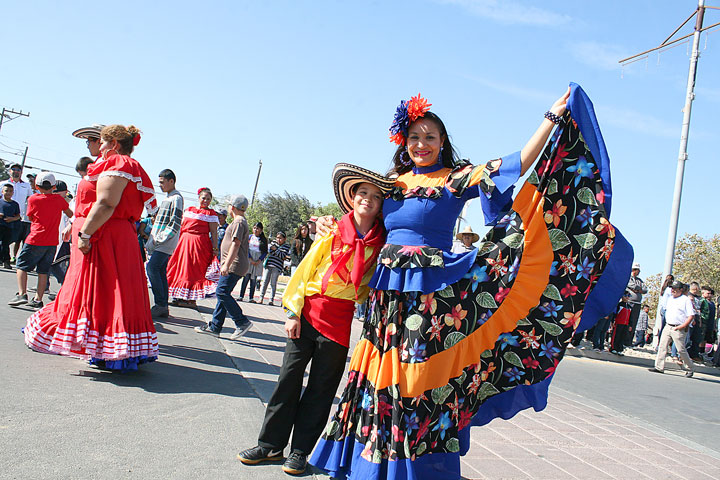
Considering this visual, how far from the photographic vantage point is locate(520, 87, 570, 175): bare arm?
3150 mm

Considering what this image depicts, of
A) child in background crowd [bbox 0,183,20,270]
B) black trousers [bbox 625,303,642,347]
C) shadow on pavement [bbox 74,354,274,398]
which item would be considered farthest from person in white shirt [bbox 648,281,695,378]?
child in background crowd [bbox 0,183,20,270]

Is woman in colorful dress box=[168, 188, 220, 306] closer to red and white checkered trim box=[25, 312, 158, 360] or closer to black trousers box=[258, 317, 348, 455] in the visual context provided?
red and white checkered trim box=[25, 312, 158, 360]

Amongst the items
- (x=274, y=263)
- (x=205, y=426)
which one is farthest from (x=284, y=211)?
(x=205, y=426)

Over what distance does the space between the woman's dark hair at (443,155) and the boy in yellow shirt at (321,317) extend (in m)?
0.35

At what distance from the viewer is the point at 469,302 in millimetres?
3113

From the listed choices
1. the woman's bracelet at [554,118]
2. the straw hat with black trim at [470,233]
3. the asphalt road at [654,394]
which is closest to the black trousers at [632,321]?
the asphalt road at [654,394]

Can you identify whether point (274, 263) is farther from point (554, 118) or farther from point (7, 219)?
point (554, 118)

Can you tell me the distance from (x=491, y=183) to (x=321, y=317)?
1.26m

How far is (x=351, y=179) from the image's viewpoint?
346 cm

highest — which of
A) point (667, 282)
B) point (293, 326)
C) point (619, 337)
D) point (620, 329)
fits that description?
point (667, 282)

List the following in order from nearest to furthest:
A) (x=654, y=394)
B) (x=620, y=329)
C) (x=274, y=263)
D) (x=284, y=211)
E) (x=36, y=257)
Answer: (x=36, y=257), (x=654, y=394), (x=620, y=329), (x=274, y=263), (x=284, y=211)

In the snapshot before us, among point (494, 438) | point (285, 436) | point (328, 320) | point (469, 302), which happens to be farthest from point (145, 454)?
A: point (494, 438)

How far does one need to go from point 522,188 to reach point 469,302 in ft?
2.39

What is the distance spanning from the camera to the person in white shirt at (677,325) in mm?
11406
